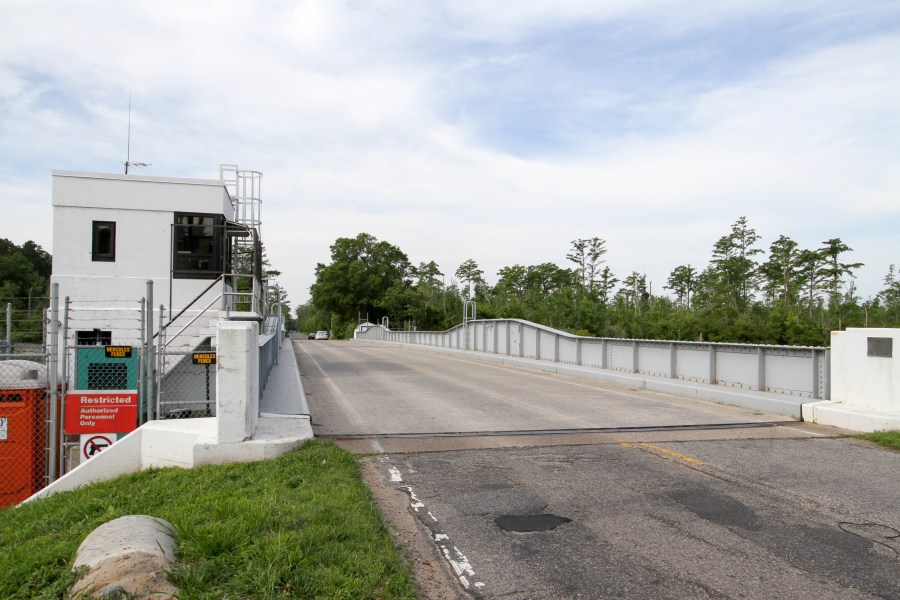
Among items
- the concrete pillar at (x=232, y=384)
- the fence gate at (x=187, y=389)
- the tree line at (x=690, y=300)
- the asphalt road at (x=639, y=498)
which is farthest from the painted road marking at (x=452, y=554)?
the tree line at (x=690, y=300)

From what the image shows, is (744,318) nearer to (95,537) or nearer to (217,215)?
(217,215)

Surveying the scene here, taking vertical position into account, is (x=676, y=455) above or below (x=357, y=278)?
below

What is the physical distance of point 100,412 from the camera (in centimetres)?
859

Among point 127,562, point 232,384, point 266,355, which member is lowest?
point 127,562

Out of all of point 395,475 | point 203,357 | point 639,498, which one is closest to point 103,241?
point 203,357

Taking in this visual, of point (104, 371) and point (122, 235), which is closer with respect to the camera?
point (104, 371)

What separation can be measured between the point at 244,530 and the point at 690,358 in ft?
43.6

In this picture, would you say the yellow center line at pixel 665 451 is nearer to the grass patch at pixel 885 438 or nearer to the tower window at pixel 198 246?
the grass patch at pixel 885 438

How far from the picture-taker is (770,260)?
48531 mm

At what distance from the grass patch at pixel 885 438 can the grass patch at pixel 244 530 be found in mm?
7176

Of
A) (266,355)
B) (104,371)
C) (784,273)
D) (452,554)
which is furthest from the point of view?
(784,273)

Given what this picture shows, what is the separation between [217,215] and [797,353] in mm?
13499

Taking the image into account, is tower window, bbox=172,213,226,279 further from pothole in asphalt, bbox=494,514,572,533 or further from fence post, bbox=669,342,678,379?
pothole in asphalt, bbox=494,514,572,533

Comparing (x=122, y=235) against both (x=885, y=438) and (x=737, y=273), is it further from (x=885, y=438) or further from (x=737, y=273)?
(x=737, y=273)
